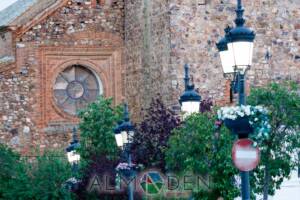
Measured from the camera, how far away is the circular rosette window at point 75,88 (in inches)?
1198

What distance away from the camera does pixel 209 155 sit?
57.4ft

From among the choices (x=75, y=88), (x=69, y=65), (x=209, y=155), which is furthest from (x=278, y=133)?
(x=75, y=88)

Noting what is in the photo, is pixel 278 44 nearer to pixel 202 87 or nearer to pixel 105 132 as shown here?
pixel 202 87

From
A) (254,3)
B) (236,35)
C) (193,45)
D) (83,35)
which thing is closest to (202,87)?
(193,45)

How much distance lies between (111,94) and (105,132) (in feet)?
17.5

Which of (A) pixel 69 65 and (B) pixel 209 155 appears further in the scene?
(A) pixel 69 65

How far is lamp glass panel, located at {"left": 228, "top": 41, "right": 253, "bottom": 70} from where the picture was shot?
12.8 m

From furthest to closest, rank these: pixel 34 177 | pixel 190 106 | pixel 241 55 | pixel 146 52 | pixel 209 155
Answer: pixel 146 52, pixel 34 177, pixel 209 155, pixel 190 106, pixel 241 55

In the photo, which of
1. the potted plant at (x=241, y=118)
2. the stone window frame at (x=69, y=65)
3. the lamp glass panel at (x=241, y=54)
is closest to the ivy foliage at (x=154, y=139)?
the stone window frame at (x=69, y=65)

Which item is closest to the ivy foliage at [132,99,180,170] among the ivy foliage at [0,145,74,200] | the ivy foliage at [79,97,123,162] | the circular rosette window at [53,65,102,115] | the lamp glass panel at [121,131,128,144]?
the ivy foliage at [79,97,123,162]

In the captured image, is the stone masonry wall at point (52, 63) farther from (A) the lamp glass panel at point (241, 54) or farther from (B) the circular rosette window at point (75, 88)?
(A) the lamp glass panel at point (241, 54)

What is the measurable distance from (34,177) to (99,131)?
120 inches

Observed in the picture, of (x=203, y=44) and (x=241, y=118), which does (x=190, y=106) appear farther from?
(x=203, y=44)

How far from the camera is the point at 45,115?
2955 cm
